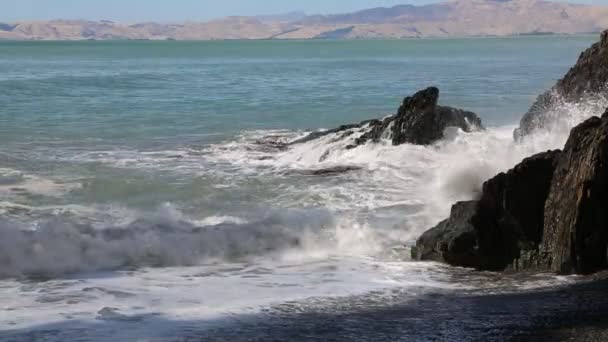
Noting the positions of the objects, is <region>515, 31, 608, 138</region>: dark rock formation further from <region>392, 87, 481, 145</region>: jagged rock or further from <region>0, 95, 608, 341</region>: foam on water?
<region>392, 87, 481, 145</region>: jagged rock

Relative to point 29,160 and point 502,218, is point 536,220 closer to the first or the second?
point 502,218

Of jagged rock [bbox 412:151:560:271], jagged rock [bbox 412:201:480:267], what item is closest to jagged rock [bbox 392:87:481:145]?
jagged rock [bbox 412:201:480:267]

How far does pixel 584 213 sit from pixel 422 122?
1079 centimetres

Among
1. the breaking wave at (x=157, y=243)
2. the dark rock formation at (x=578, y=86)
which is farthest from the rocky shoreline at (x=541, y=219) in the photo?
the dark rock formation at (x=578, y=86)

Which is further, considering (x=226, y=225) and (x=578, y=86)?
(x=578, y=86)

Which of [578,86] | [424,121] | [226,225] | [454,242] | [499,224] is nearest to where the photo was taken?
[454,242]

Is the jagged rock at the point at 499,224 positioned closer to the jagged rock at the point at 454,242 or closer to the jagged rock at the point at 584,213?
the jagged rock at the point at 454,242

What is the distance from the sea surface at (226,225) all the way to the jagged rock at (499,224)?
0.84 ft

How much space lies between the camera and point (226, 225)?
12.1m

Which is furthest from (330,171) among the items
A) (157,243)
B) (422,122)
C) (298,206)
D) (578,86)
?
(157,243)

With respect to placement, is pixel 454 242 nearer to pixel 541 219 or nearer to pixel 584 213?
pixel 541 219

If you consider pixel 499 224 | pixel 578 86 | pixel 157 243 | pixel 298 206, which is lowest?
pixel 298 206

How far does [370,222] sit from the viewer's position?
508 inches

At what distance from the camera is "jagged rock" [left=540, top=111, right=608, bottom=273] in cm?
879
